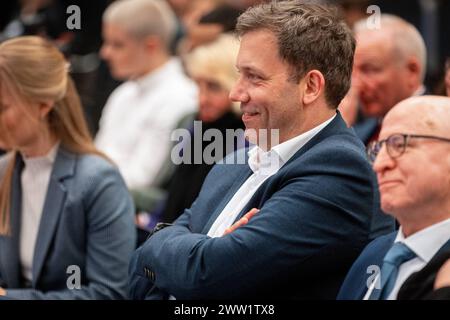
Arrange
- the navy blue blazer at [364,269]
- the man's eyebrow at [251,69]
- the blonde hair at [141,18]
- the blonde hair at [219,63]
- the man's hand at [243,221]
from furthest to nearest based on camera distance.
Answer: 1. the blonde hair at [141,18]
2. the blonde hair at [219,63]
3. the man's eyebrow at [251,69]
4. the man's hand at [243,221]
5. the navy blue blazer at [364,269]

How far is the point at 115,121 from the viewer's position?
6.07 m

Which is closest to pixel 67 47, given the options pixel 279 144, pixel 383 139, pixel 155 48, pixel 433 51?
pixel 155 48

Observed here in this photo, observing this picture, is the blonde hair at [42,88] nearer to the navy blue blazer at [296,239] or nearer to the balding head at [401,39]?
the navy blue blazer at [296,239]

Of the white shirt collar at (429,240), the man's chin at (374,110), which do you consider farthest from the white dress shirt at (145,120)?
the white shirt collar at (429,240)

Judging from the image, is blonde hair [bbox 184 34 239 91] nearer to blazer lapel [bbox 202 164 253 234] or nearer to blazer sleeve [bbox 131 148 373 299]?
blazer lapel [bbox 202 164 253 234]

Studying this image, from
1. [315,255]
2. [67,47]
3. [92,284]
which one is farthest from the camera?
[67,47]

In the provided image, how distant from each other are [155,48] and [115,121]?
1.90 feet

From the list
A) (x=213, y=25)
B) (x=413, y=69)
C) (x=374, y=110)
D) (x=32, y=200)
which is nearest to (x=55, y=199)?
(x=32, y=200)

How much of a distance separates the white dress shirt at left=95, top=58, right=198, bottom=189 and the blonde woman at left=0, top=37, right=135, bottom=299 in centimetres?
172

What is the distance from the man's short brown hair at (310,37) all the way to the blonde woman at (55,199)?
3.44 ft

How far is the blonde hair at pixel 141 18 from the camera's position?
608 centimetres

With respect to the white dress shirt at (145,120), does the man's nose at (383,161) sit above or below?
above
